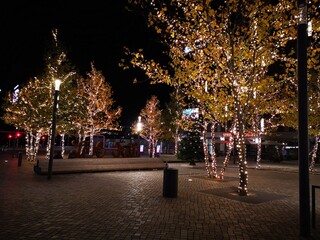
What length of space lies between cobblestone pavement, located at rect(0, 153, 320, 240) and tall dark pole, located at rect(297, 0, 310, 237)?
50cm

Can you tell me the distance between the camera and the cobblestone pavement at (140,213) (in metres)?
5.90

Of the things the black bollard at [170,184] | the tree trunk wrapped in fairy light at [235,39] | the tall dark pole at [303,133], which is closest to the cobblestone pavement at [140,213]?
the black bollard at [170,184]

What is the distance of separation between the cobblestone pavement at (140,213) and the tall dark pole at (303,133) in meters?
0.50

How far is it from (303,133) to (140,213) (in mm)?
4544

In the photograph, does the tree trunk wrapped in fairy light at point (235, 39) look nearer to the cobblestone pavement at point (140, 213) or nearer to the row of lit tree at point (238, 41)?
the row of lit tree at point (238, 41)

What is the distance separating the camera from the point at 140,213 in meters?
7.49

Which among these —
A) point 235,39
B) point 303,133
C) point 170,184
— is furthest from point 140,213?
point 235,39

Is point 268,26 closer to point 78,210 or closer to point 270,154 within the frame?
point 78,210

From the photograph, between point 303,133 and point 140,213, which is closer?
point 303,133

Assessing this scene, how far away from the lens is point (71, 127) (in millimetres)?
23344

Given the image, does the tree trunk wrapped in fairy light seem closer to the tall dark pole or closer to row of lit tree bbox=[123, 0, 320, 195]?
row of lit tree bbox=[123, 0, 320, 195]

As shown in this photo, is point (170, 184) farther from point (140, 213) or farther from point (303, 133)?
point (303, 133)

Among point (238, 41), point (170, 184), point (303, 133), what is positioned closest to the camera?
point (303, 133)

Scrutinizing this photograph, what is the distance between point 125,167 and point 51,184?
6.94 metres
